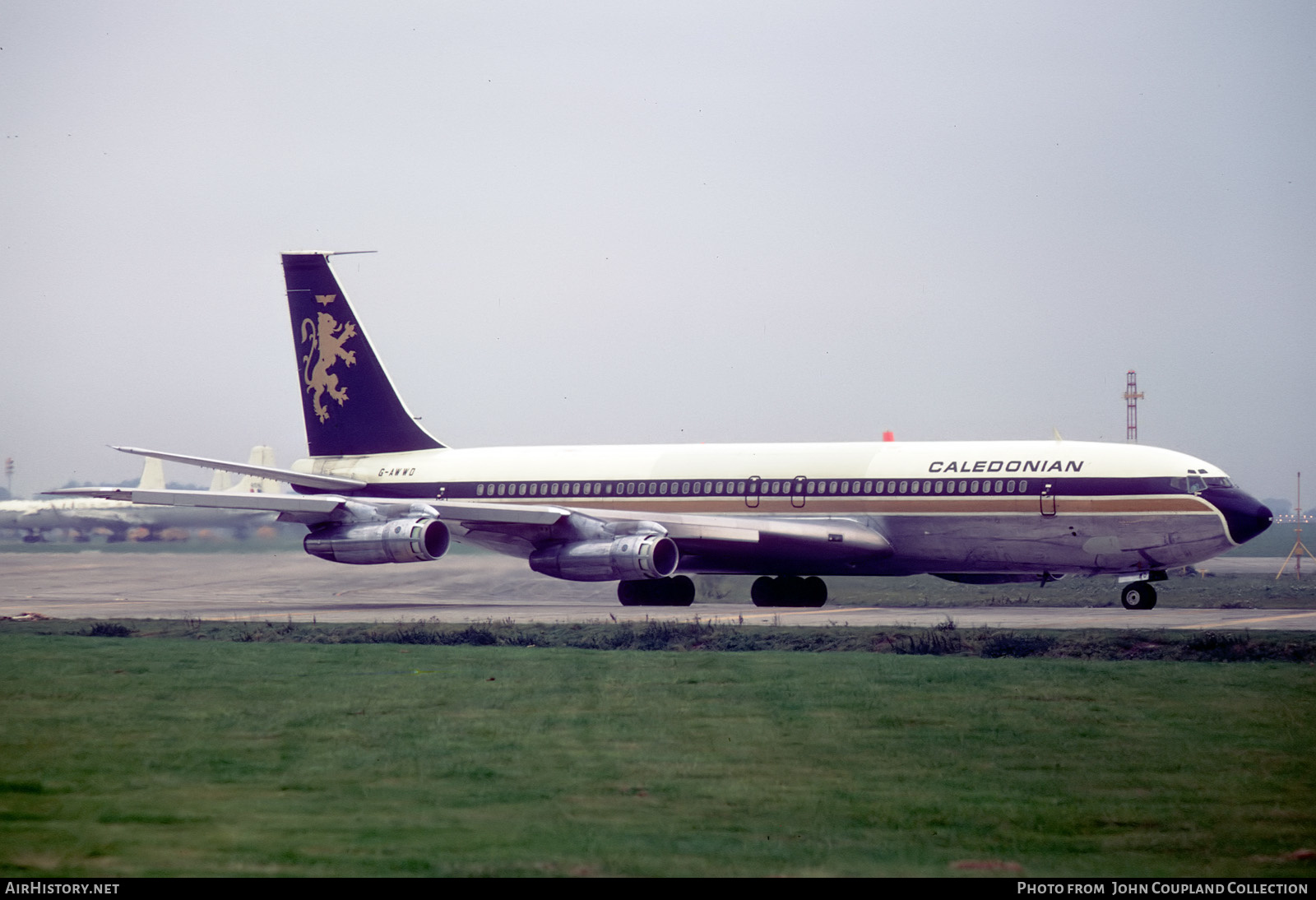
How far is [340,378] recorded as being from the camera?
40375mm

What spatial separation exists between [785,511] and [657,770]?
75.0ft

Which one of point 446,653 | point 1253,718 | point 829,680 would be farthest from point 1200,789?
point 446,653

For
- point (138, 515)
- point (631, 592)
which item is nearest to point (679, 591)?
point (631, 592)

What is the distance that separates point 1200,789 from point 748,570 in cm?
2423

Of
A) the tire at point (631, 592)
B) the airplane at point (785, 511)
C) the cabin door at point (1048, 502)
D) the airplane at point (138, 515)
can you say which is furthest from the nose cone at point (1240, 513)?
the airplane at point (138, 515)

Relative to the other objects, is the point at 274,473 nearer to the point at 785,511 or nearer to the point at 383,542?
the point at 383,542

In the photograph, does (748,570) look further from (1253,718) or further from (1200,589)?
(1253,718)

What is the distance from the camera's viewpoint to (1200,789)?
34.0 feet

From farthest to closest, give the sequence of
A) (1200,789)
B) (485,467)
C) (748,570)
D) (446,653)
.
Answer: (485,467) → (748,570) → (446,653) → (1200,789)

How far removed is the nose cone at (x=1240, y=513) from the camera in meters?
29.9

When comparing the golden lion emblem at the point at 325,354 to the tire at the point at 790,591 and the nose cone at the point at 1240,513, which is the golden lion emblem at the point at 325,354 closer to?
the tire at the point at 790,591

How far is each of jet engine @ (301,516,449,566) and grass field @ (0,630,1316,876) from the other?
14.0 metres

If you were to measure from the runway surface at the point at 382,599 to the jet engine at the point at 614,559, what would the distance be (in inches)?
36.8

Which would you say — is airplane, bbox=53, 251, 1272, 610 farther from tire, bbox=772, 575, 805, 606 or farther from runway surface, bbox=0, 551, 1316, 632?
runway surface, bbox=0, 551, 1316, 632
